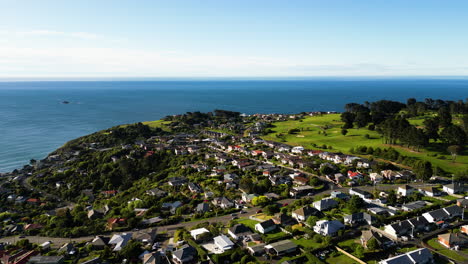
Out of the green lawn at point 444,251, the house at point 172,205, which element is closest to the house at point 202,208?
the house at point 172,205

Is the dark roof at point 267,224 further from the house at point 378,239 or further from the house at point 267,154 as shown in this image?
the house at point 267,154

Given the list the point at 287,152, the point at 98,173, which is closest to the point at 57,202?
the point at 98,173

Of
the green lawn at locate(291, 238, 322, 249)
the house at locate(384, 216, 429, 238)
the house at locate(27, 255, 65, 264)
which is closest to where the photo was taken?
the house at locate(27, 255, 65, 264)

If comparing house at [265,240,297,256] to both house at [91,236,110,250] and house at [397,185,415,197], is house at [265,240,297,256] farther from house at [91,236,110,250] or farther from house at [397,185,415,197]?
house at [397,185,415,197]

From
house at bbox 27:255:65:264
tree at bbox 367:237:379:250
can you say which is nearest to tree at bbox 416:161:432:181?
tree at bbox 367:237:379:250

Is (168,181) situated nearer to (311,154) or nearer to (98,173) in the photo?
(98,173)

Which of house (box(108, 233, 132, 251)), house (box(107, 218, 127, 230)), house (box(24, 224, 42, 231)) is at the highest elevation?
house (box(108, 233, 132, 251))

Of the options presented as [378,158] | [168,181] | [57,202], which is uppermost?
[378,158]
